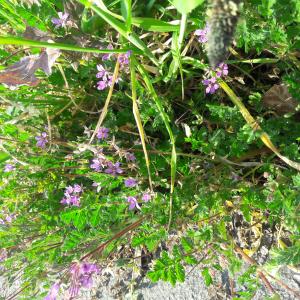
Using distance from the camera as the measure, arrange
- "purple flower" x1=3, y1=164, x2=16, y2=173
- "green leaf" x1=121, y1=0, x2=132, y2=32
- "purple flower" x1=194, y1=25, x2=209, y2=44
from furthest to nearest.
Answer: "purple flower" x1=3, y1=164, x2=16, y2=173, "purple flower" x1=194, y1=25, x2=209, y2=44, "green leaf" x1=121, y1=0, x2=132, y2=32

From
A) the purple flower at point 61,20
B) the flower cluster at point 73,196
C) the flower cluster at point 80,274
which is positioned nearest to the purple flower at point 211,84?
the purple flower at point 61,20

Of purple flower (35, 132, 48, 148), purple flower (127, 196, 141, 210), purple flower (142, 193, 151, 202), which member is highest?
purple flower (142, 193, 151, 202)

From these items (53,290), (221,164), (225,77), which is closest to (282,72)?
(225,77)

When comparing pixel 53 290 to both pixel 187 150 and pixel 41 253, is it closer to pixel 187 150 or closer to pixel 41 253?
pixel 41 253

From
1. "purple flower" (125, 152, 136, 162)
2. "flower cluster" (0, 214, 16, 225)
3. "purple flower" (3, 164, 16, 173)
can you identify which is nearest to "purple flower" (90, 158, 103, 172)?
"purple flower" (125, 152, 136, 162)

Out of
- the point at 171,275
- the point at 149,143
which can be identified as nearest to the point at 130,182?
the point at 149,143

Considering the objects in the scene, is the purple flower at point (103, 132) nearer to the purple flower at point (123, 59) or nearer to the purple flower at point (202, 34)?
the purple flower at point (123, 59)

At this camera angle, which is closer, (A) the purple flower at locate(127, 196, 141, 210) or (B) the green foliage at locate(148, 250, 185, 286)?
(B) the green foliage at locate(148, 250, 185, 286)

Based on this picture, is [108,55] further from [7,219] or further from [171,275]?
[7,219]

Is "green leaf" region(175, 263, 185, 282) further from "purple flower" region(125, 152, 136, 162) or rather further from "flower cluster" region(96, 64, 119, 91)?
"flower cluster" region(96, 64, 119, 91)
